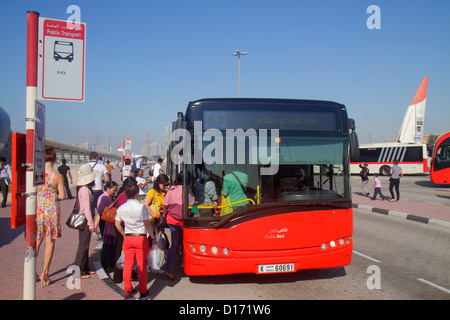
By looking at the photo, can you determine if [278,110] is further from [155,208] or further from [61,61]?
[61,61]

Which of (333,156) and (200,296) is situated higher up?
(333,156)

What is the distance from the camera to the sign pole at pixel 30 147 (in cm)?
354

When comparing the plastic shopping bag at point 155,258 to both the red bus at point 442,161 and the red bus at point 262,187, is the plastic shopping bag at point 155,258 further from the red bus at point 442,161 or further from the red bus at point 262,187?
the red bus at point 442,161

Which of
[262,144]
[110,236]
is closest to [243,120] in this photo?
[262,144]

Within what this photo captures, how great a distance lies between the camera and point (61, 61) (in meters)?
3.77

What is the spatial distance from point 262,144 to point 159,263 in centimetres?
237

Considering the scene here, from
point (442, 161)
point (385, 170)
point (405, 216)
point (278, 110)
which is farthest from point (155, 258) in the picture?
point (385, 170)

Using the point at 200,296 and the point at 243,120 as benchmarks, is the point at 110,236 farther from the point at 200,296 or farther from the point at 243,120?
the point at 243,120

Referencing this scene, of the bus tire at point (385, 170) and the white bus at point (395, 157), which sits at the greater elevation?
the white bus at point (395, 157)

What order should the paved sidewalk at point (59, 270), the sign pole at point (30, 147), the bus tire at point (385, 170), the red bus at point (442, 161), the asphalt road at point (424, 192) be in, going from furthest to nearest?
1. the bus tire at point (385, 170)
2. the red bus at point (442, 161)
3. the asphalt road at point (424, 192)
4. the paved sidewalk at point (59, 270)
5. the sign pole at point (30, 147)

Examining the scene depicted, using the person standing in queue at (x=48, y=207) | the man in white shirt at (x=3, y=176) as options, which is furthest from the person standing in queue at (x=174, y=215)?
the man in white shirt at (x=3, y=176)

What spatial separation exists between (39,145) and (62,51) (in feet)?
3.25

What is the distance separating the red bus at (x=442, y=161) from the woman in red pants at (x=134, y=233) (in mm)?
Answer: 22964

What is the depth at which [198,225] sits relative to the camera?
533 centimetres
